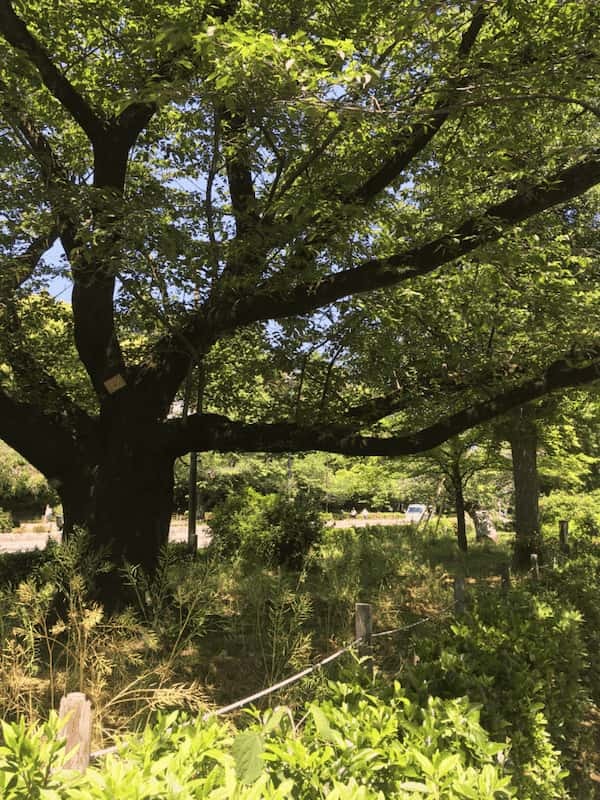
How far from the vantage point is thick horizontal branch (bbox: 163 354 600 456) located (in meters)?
6.17

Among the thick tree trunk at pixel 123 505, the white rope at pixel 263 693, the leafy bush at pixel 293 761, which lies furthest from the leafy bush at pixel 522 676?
the thick tree trunk at pixel 123 505

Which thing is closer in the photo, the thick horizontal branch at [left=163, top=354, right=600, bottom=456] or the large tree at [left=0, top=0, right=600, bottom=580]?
the large tree at [left=0, top=0, right=600, bottom=580]

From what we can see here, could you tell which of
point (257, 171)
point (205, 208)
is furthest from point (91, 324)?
point (257, 171)

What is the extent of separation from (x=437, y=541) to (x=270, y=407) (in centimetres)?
938

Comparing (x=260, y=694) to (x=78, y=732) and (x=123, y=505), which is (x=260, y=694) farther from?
(x=123, y=505)

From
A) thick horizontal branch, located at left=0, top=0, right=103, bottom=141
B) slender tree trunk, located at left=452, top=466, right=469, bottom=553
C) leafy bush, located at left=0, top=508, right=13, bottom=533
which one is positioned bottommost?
leafy bush, located at left=0, top=508, right=13, bottom=533

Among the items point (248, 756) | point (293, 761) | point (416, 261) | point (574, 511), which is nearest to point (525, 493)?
point (416, 261)

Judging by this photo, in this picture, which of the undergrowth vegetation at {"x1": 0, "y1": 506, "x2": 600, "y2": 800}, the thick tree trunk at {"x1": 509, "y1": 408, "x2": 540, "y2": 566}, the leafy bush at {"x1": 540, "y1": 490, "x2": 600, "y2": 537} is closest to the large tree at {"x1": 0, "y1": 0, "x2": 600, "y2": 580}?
the undergrowth vegetation at {"x1": 0, "y1": 506, "x2": 600, "y2": 800}

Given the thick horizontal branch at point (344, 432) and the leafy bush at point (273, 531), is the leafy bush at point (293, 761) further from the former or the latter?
the leafy bush at point (273, 531)

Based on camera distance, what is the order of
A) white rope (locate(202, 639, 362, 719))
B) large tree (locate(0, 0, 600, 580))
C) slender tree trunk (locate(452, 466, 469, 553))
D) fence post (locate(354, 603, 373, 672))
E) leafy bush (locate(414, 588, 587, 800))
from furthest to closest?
slender tree trunk (locate(452, 466, 469, 553)), large tree (locate(0, 0, 600, 580)), fence post (locate(354, 603, 373, 672)), leafy bush (locate(414, 588, 587, 800)), white rope (locate(202, 639, 362, 719))

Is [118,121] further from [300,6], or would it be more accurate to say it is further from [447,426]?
[447,426]

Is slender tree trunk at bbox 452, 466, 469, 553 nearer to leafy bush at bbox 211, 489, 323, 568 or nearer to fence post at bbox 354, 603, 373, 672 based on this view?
leafy bush at bbox 211, 489, 323, 568

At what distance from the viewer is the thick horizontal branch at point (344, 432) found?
6.17 metres

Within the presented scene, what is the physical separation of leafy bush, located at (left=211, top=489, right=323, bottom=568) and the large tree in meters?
3.47
